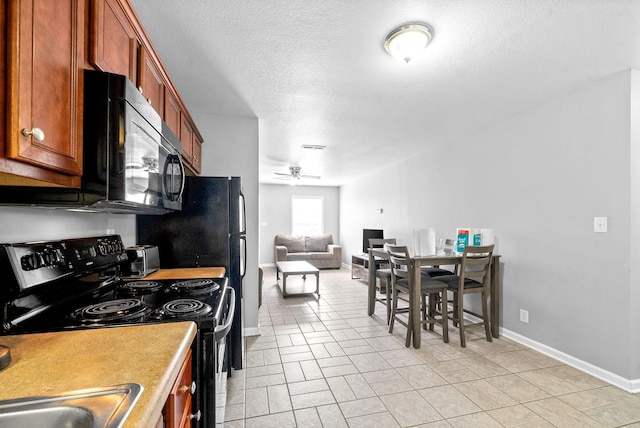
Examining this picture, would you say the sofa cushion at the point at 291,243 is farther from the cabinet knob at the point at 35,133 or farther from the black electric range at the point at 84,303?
the cabinet knob at the point at 35,133

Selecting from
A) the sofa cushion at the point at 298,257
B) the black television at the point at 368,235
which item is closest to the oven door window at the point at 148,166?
the black television at the point at 368,235

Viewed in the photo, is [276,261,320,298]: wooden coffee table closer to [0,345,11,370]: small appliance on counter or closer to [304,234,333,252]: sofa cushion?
[304,234,333,252]: sofa cushion

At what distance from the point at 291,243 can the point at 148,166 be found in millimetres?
6572

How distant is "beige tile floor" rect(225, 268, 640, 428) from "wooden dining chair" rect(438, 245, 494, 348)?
234mm

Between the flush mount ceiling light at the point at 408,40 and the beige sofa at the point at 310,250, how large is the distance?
585 cm

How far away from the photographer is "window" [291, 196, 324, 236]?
28.0 ft

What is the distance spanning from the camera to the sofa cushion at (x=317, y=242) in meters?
7.97

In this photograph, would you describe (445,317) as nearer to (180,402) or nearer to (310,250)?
(180,402)

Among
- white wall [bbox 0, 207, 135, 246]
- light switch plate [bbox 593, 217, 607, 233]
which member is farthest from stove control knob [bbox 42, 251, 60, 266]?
light switch plate [bbox 593, 217, 607, 233]

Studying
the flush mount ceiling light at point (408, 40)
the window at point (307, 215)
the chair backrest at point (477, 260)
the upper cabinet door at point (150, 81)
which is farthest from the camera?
the window at point (307, 215)

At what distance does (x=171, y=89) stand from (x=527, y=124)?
10.6 ft

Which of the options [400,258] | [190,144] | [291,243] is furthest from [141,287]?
[291,243]

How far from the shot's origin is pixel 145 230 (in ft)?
7.78

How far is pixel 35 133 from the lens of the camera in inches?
30.9
